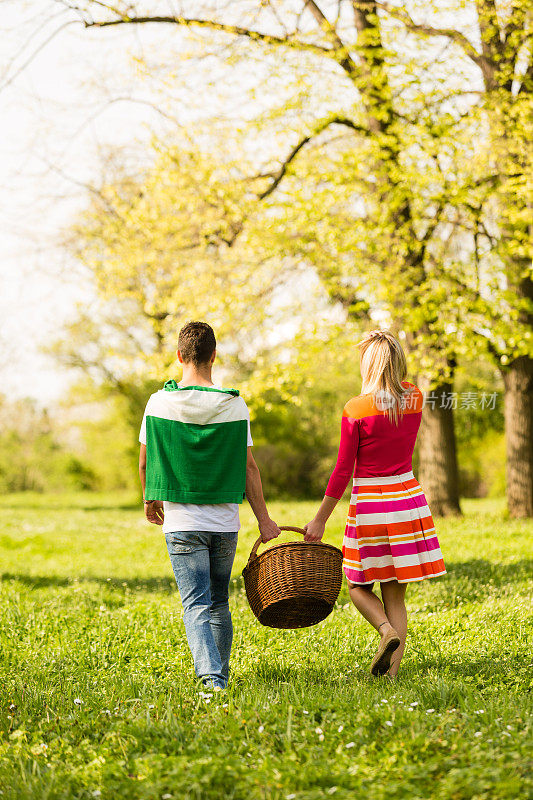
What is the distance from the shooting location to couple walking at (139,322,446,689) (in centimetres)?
400

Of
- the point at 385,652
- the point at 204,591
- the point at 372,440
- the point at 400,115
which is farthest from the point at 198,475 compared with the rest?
the point at 400,115

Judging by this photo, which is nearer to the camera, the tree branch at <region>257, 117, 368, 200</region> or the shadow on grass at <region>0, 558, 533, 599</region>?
the shadow on grass at <region>0, 558, 533, 599</region>

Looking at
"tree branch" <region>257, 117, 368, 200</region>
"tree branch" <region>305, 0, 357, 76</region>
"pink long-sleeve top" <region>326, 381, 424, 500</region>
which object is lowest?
"pink long-sleeve top" <region>326, 381, 424, 500</region>

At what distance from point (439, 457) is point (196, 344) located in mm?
9609

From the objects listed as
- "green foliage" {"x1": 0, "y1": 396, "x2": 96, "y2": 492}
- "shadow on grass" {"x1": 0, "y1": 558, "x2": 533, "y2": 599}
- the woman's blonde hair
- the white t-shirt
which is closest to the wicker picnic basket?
the white t-shirt

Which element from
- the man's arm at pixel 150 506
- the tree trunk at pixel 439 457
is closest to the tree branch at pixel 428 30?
the tree trunk at pixel 439 457

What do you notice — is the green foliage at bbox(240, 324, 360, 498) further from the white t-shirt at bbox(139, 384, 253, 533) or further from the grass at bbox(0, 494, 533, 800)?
the white t-shirt at bbox(139, 384, 253, 533)

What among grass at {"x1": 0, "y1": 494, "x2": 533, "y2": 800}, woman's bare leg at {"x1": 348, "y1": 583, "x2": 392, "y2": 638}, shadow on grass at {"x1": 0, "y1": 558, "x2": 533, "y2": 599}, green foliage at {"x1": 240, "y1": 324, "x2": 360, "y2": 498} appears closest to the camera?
grass at {"x1": 0, "y1": 494, "x2": 533, "y2": 800}

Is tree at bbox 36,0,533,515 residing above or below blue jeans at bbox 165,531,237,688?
above

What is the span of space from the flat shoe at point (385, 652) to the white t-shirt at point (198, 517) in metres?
1.01

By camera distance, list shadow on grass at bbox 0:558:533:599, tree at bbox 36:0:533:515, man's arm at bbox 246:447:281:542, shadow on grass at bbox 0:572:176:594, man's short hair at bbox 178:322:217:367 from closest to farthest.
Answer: man's short hair at bbox 178:322:217:367 → man's arm at bbox 246:447:281:542 → shadow on grass at bbox 0:558:533:599 → shadow on grass at bbox 0:572:176:594 → tree at bbox 36:0:533:515

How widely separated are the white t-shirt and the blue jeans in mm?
36

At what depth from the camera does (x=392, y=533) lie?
4246 millimetres

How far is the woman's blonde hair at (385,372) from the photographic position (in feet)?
14.0
